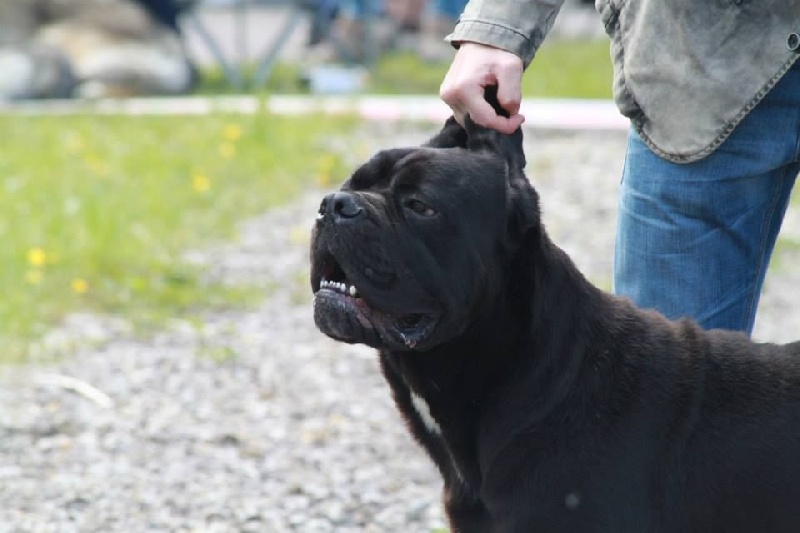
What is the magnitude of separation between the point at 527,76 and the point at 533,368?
38.0 feet

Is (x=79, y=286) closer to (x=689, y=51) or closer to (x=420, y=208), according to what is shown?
(x=420, y=208)

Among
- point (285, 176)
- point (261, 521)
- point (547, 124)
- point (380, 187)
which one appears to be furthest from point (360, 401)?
point (547, 124)

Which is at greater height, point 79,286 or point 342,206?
point 342,206

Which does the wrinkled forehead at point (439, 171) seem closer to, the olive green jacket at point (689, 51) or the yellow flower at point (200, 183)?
the olive green jacket at point (689, 51)

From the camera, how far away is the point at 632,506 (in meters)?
2.68

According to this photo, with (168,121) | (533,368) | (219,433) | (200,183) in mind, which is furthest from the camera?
(168,121)

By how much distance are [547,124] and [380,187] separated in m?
8.14

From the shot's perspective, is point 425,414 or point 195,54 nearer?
point 425,414

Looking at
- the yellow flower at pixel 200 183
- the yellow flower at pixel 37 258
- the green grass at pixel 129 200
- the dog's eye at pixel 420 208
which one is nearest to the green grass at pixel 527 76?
the green grass at pixel 129 200

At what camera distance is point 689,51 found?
117 inches

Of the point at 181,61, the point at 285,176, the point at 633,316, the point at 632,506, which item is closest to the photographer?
the point at 632,506

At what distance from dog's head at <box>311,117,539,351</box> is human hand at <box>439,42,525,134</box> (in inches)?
4.1

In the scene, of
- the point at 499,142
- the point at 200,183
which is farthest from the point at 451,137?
the point at 200,183

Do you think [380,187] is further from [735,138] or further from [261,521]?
[261,521]
